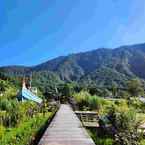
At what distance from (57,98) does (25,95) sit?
88.4 ft

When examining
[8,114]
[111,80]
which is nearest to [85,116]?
[8,114]

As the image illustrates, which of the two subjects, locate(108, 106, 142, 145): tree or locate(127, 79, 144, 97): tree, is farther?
locate(127, 79, 144, 97): tree

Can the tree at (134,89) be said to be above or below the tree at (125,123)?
above

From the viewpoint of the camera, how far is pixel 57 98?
7412 centimetres

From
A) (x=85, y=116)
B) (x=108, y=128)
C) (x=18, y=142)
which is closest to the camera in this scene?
(x=18, y=142)

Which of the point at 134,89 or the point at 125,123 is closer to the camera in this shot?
the point at 125,123

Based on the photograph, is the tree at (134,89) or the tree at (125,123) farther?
the tree at (134,89)

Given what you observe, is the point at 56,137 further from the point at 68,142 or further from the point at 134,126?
the point at 134,126

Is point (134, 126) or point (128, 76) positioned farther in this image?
point (128, 76)

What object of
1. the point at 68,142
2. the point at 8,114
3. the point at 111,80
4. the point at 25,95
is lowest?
the point at 68,142

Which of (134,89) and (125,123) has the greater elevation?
(134,89)

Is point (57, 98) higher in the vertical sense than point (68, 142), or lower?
higher

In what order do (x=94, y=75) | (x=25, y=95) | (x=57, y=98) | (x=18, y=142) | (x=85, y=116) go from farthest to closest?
(x=94, y=75) → (x=57, y=98) → (x=25, y=95) → (x=85, y=116) → (x=18, y=142)

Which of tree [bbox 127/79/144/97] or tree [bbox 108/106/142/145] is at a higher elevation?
tree [bbox 127/79/144/97]
